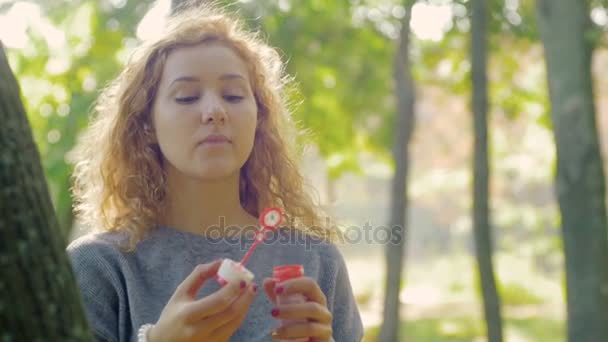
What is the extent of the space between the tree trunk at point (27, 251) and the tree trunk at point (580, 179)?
11.6 feet

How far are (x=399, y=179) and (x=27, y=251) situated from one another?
655 cm

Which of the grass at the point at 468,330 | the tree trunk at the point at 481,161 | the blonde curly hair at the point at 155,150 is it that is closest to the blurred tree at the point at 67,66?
the tree trunk at the point at 481,161

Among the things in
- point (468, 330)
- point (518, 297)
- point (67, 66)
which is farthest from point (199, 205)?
point (518, 297)

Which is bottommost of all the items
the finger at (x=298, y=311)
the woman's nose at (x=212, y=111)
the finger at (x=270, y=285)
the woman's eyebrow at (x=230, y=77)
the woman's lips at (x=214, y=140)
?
the finger at (x=298, y=311)

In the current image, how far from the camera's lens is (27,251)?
935 millimetres

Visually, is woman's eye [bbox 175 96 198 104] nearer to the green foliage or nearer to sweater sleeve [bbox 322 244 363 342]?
sweater sleeve [bbox 322 244 363 342]

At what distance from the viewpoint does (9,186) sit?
3.07ft

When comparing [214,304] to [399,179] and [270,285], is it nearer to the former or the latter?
[270,285]

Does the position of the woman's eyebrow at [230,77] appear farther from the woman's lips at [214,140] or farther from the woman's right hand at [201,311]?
the woman's right hand at [201,311]

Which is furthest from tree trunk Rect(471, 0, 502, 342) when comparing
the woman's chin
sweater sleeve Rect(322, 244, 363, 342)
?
the woman's chin

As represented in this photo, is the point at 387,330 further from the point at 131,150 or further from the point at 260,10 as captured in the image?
the point at 131,150

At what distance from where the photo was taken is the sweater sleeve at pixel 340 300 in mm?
2023

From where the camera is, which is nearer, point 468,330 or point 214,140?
point 214,140

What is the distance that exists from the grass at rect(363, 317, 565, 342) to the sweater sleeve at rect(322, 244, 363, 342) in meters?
8.32
